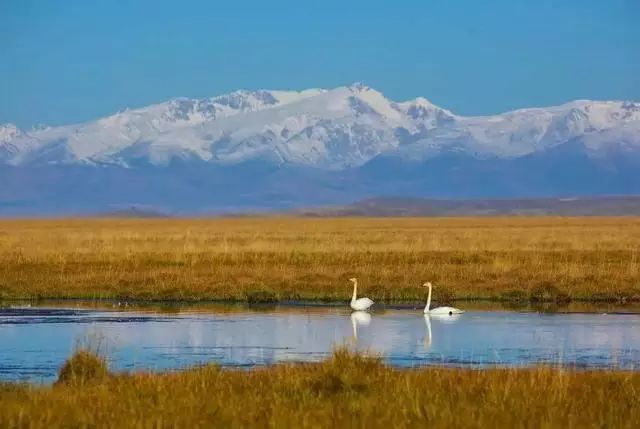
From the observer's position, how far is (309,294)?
35.4 metres

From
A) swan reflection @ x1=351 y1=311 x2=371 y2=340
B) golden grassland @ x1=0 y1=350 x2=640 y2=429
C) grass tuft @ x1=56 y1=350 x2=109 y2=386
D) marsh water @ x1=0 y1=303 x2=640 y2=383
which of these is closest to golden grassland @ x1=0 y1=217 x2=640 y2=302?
marsh water @ x1=0 y1=303 x2=640 y2=383

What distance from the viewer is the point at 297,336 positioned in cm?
2559

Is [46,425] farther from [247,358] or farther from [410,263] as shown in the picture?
[410,263]

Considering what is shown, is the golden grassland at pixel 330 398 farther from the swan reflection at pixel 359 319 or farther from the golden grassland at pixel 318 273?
the golden grassland at pixel 318 273

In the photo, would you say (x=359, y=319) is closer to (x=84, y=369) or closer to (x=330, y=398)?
(x=84, y=369)

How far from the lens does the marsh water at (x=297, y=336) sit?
21.8 m

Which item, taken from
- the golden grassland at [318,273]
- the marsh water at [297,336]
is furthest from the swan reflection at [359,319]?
the golden grassland at [318,273]

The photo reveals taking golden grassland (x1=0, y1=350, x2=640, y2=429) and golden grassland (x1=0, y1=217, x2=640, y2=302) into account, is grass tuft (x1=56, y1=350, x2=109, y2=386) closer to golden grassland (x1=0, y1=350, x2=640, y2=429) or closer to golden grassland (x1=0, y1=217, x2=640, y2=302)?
golden grassland (x1=0, y1=350, x2=640, y2=429)

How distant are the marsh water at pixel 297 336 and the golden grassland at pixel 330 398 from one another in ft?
5.96

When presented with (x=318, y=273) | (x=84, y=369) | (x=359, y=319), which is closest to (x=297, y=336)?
(x=359, y=319)

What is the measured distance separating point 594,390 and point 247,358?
755 cm

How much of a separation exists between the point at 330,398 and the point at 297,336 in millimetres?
10305

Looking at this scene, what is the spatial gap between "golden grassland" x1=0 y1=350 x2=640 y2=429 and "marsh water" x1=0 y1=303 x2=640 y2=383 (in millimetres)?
1818

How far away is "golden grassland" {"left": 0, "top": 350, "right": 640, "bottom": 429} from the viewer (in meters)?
13.5
